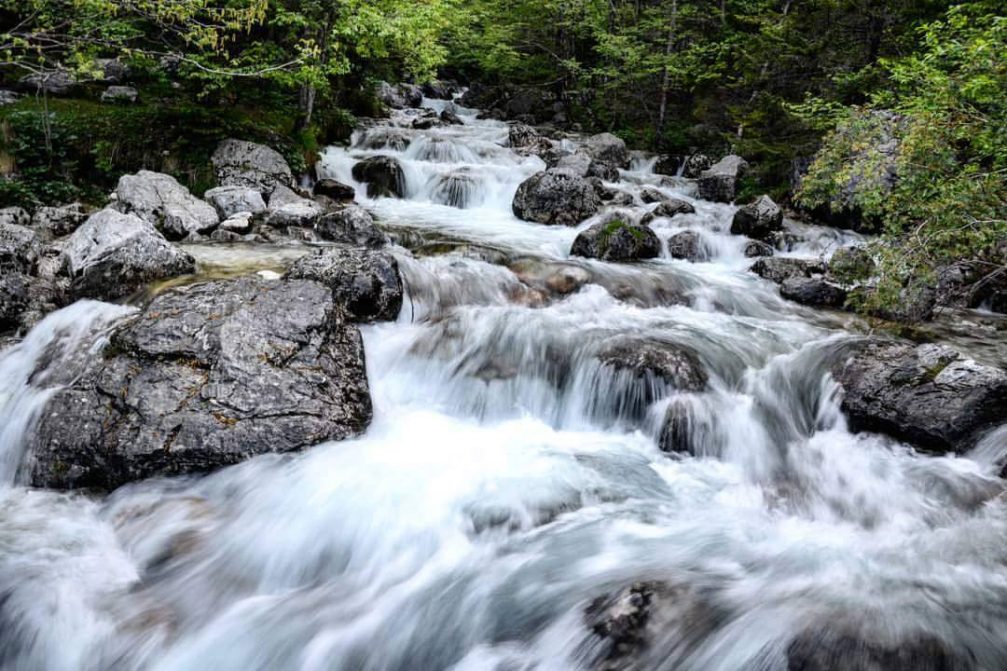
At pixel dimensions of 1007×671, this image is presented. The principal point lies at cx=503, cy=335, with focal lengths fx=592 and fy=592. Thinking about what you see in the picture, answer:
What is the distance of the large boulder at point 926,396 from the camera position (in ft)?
17.5

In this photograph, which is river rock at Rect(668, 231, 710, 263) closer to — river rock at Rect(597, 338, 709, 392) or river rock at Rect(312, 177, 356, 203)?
river rock at Rect(597, 338, 709, 392)

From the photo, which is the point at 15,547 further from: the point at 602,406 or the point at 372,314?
the point at 602,406

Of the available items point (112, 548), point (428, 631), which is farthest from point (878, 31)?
point (112, 548)

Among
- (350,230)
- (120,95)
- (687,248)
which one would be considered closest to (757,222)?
(687,248)

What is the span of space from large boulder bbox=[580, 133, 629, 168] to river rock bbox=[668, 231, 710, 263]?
7826 millimetres

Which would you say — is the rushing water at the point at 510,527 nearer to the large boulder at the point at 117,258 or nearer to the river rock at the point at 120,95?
the large boulder at the point at 117,258

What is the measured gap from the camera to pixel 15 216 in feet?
30.7

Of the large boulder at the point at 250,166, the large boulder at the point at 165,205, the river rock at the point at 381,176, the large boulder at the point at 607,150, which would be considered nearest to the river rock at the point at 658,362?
the large boulder at the point at 165,205

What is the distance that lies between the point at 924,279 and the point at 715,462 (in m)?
2.87

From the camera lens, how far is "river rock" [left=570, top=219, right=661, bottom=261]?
35.0 ft

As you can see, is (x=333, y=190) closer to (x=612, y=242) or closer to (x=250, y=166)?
(x=250, y=166)

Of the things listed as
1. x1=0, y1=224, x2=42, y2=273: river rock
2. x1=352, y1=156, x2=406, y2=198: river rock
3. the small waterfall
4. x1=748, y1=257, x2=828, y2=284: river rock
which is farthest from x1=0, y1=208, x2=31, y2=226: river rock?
x1=748, y1=257, x2=828, y2=284: river rock

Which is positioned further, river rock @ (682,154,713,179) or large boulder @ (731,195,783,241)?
river rock @ (682,154,713,179)

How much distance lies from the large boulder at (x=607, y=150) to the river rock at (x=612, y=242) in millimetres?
8703
